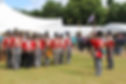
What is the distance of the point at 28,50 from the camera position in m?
12.4

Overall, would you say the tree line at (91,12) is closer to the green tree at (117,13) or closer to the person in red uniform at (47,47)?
the green tree at (117,13)

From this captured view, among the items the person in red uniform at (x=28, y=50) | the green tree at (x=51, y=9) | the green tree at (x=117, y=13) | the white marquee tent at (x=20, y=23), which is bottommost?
the person in red uniform at (x=28, y=50)

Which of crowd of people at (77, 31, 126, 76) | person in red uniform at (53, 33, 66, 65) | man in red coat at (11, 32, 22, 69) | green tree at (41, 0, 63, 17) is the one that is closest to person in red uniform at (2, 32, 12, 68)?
man in red coat at (11, 32, 22, 69)

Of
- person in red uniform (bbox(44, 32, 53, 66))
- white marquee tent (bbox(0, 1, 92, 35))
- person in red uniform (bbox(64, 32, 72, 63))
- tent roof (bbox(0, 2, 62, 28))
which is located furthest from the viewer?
tent roof (bbox(0, 2, 62, 28))

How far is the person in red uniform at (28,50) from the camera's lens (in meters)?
12.1

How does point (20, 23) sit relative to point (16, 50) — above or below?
Result: above

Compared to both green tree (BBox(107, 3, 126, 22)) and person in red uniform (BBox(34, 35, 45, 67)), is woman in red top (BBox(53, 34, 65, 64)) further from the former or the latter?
green tree (BBox(107, 3, 126, 22))

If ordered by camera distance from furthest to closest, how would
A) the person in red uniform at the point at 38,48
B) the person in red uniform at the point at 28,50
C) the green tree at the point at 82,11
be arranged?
the green tree at the point at 82,11 → the person in red uniform at the point at 38,48 → the person in red uniform at the point at 28,50

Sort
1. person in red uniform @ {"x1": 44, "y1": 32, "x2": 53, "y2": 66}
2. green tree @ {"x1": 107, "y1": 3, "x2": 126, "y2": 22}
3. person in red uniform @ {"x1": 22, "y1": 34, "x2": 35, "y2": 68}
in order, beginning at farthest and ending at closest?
green tree @ {"x1": 107, "y1": 3, "x2": 126, "y2": 22} < person in red uniform @ {"x1": 44, "y1": 32, "x2": 53, "y2": 66} < person in red uniform @ {"x1": 22, "y1": 34, "x2": 35, "y2": 68}

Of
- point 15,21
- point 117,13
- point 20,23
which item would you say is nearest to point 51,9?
point 117,13

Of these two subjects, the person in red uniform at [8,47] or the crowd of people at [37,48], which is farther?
the person in red uniform at [8,47]

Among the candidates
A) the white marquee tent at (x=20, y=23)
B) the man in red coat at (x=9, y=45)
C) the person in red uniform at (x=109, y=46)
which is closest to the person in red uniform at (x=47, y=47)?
the man in red coat at (x=9, y=45)

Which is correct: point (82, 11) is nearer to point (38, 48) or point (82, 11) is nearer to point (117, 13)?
point (117, 13)

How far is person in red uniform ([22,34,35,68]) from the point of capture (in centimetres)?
1215
